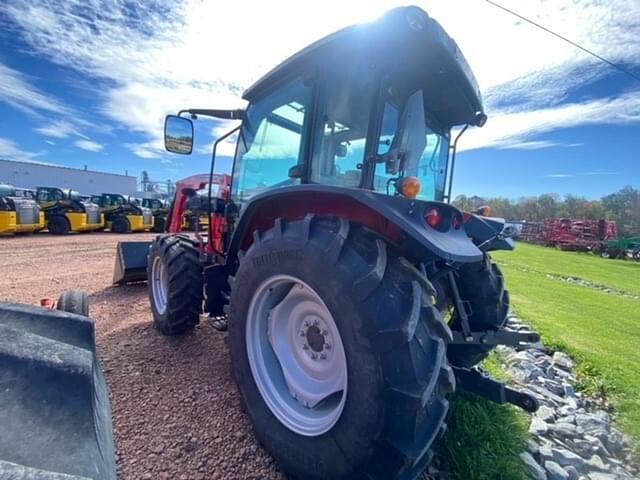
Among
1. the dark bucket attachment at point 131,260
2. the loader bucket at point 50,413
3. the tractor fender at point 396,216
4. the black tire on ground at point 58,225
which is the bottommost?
the black tire on ground at point 58,225

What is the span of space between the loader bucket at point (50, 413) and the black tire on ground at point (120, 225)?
53.7 feet

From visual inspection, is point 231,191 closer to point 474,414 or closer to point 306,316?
point 306,316

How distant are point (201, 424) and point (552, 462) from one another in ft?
7.03

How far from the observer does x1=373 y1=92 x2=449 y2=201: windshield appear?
1.84m

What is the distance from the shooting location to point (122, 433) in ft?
6.31

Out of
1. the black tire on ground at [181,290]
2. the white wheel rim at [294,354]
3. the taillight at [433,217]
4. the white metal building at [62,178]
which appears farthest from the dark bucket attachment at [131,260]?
the white metal building at [62,178]

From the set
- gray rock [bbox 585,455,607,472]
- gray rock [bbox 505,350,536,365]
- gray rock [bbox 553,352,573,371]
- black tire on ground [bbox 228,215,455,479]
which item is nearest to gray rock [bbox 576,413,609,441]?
gray rock [bbox 585,455,607,472]

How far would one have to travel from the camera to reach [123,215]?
50.5ft

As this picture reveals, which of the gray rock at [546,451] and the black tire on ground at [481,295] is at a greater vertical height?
the black tire on ground at [481,295]

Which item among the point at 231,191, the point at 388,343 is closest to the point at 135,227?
the point at 231,191

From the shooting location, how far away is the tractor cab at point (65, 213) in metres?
13.2

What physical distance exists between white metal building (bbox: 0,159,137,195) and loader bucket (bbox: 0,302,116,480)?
51960 millimetres

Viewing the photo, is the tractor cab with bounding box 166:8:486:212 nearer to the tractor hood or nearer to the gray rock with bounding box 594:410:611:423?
the tractor hood

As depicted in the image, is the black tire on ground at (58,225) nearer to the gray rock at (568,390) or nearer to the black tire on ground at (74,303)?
the black tire on ground at (74,303)
